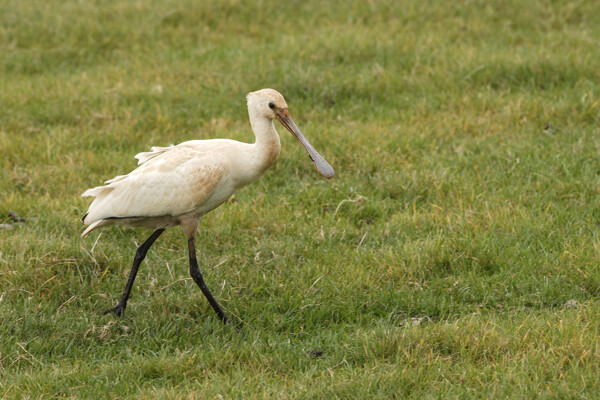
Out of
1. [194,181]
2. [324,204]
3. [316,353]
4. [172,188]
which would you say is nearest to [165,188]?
[172,188]

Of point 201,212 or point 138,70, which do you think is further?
point 138,70

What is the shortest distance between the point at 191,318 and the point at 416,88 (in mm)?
4547

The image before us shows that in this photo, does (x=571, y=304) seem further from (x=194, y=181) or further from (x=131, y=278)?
(x=131, y=278)

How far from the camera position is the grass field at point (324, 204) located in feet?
16.3

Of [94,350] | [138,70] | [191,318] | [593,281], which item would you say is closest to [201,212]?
[191,318]

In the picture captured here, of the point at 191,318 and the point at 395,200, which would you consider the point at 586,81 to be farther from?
the point at 191,318

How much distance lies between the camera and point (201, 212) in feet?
18.9

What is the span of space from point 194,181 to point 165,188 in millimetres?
257

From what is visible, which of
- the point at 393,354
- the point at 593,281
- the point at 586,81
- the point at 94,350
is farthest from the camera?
the point at 586,81

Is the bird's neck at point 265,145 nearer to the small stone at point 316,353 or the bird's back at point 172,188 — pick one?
the bird's back at point 172,188

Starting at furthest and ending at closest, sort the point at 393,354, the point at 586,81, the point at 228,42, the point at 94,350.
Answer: the point at 228,42 < the point at 586,81 < the point at 94,350 < the point at 393,354

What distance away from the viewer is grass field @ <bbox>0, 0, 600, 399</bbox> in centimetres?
496

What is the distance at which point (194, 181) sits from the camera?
18.1 ft

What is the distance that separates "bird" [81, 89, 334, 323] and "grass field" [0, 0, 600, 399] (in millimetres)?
492
